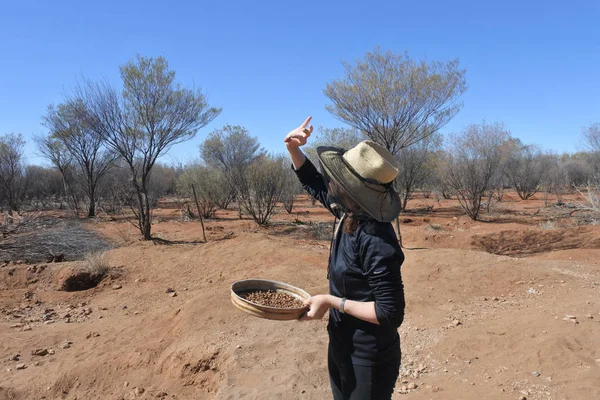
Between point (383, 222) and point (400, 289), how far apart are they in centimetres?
26

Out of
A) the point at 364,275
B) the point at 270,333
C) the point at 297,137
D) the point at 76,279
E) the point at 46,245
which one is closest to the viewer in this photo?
the point at 364,275

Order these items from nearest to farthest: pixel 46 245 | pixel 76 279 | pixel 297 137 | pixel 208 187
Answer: pixel 297 137 → pixel 76 279 → pixel 46 245 → pixel 208 187

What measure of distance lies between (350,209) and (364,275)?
0.27 metres

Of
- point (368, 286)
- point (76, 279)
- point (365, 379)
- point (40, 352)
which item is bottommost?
point (40, 352)

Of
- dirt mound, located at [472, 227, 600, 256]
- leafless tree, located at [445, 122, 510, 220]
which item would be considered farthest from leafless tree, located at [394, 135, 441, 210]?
dirt mound, located at [472, 227, 600, 256]

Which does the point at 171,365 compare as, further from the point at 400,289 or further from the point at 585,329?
the point at 585,329

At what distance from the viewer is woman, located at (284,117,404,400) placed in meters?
1.41

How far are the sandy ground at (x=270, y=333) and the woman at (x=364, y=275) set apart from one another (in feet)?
5.48

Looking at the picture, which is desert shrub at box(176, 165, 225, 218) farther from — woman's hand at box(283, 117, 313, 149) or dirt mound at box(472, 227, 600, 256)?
woman's hand at box(283, 117, 313, 149)

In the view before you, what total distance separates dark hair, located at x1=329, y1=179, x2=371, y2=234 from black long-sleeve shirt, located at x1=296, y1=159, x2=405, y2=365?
0.9 inches

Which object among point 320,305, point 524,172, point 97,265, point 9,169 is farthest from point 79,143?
point 524,172

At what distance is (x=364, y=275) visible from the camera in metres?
1.47

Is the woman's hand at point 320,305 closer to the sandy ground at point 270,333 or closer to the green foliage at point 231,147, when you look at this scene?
the sandy ground at point 270,333

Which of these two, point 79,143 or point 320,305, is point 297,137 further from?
point 79,143
